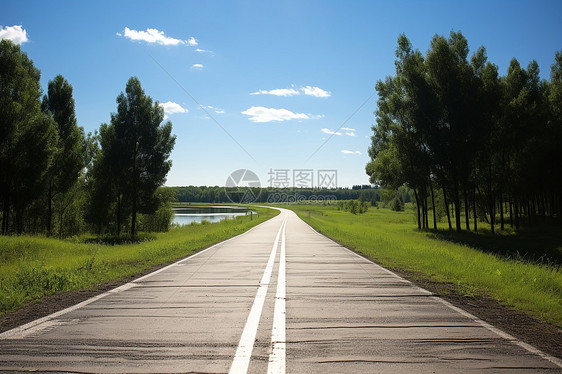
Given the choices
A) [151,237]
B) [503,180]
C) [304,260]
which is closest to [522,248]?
[503,180]

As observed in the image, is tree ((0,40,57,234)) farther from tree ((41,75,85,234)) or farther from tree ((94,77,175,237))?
tree ((94,77,175,237))

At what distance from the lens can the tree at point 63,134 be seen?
30828 mm

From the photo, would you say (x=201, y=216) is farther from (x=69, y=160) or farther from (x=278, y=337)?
(x=278, y=337)

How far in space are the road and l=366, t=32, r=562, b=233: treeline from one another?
26035 mm

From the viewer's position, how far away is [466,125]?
29.5 m

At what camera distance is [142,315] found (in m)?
5.46

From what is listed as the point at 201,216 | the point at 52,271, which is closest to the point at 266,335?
the point at 52,271

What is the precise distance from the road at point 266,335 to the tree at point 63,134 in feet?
93.7

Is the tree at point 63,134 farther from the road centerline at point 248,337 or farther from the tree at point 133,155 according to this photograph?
Result: the road centerline at point 248,337

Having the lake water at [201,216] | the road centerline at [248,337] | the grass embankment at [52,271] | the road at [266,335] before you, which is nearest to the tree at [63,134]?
the grass embankment at [52,271]

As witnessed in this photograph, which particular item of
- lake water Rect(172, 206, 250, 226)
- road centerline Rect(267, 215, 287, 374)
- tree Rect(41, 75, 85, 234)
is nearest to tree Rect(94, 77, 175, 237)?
tree Rect(41, 75, 85, 234)

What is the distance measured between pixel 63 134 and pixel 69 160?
244 cm

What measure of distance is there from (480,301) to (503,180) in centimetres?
3360

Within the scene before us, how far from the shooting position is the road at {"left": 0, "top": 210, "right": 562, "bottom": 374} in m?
3.55
